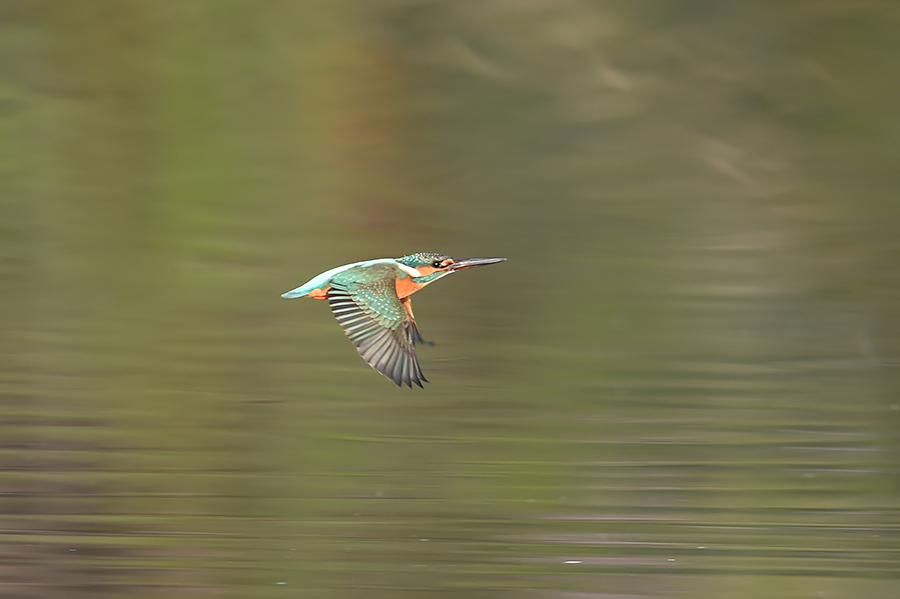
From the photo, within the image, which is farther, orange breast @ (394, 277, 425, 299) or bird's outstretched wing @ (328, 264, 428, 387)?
orange breast @ (394, 277, 425, 299)

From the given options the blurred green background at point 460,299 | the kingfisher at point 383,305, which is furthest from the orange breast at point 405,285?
the blurred green background at point 460,299

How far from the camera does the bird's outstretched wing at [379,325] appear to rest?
214 cm

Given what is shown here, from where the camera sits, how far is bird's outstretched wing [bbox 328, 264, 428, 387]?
214 centimetres

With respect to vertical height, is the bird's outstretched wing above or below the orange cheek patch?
below

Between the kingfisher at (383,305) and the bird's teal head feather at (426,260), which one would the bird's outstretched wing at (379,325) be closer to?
the kingfisher at (383,305)

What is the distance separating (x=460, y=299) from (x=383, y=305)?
1.94 meters

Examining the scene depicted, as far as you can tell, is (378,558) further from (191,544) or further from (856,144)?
(856,144)

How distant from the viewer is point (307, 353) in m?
3.79

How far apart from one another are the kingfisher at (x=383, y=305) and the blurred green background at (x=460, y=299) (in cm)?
77

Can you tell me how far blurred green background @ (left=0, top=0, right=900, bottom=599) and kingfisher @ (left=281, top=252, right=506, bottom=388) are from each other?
2.54 ft

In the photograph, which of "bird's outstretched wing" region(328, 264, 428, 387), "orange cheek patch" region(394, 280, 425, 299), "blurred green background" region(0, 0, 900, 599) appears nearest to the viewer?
"bird's outstretched wing" region(328, 264, 428, 387)

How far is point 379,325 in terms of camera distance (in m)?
2.19

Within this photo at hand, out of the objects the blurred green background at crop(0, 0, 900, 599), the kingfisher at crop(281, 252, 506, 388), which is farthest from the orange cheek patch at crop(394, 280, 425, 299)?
the blurred green background at crop(0, 0, 900, 599)

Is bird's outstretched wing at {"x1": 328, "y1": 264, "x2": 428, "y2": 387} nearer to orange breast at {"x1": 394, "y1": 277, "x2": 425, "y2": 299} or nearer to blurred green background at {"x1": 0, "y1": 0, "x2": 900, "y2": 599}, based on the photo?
orange breast at {"x1": 394, "y1": 277, "x2": 425, "y2": 299}
